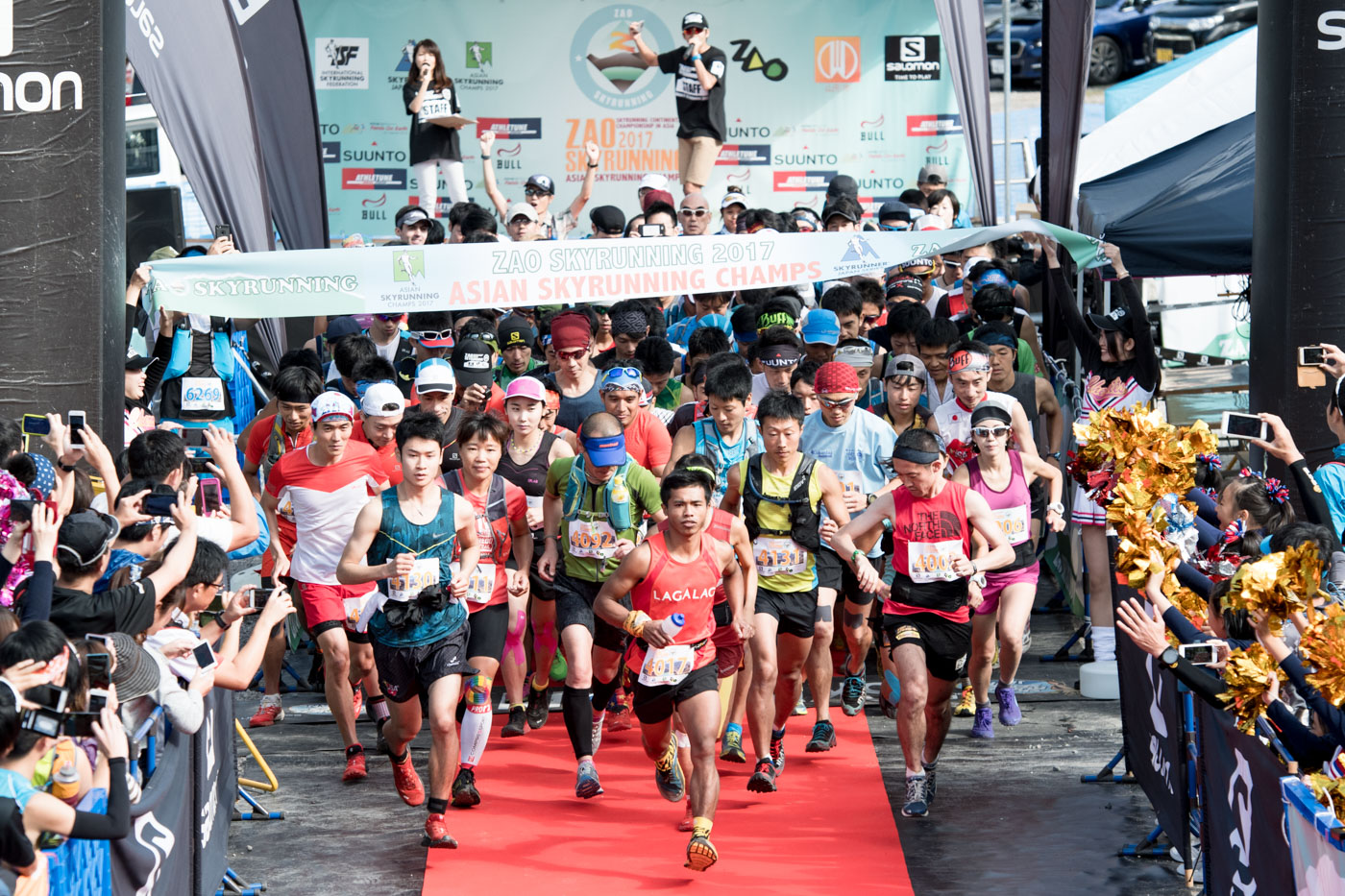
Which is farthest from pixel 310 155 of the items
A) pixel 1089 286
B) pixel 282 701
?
pixel 1089 286

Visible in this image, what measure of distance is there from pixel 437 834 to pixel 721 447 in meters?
2.72

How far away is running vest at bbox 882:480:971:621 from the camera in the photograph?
8.12 m

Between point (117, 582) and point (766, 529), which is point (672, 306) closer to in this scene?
point (766, 529)

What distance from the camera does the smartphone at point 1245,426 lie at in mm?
7016

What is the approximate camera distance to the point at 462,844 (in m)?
7.78

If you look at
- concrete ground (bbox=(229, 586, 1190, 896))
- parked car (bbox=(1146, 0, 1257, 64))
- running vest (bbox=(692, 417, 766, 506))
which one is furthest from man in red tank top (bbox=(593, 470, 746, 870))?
parked car (bbox=(1146, 0, 1257, 64))

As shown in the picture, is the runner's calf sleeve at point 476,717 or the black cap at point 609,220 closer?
the runner's calf sleeve at point 476,717

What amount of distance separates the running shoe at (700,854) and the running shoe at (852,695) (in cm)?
264

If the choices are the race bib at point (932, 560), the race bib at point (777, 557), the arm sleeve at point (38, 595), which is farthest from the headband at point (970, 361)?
the arm sleeve at point (38, 595)

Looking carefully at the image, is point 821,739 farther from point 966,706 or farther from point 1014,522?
point 1014,522

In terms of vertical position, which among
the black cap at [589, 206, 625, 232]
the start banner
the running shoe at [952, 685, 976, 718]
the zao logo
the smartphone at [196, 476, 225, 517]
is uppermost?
the zao logo

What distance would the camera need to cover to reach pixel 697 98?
1486cm

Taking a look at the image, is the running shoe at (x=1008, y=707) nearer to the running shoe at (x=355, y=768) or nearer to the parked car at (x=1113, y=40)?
the running shoe at (x=355, y=768)

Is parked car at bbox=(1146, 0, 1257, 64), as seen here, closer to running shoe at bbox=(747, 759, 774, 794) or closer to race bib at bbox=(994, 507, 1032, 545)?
race bib at bbox=(994, 507, 1032, 545)
